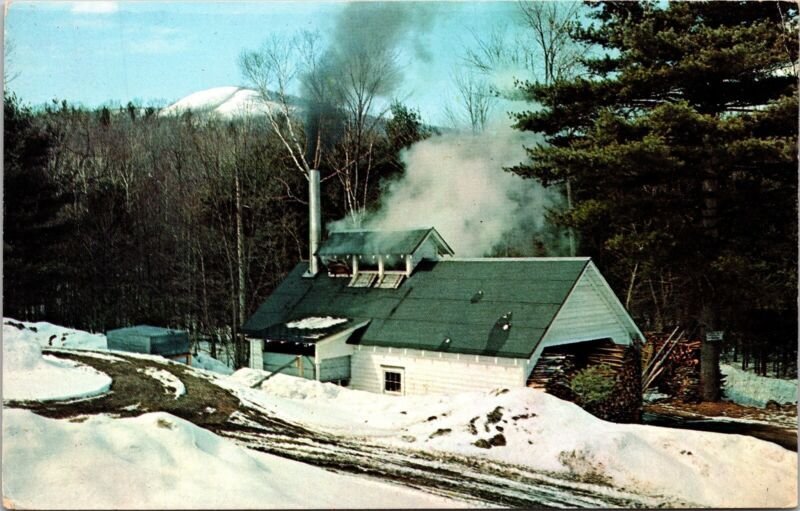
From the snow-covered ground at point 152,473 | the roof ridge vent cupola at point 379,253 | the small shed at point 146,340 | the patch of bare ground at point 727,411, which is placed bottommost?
the snow-covered ground at point 152,473

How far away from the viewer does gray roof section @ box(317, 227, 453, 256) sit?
551 cm

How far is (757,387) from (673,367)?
51 centimetres

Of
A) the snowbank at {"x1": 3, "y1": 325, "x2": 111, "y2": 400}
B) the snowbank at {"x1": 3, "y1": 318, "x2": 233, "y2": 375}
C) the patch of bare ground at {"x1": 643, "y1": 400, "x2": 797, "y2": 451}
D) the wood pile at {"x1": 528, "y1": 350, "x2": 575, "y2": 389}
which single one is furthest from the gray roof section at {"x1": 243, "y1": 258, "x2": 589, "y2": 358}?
the snowbank at {"x1": 3, "y1": 325, "x2": 111, "y2": 400}

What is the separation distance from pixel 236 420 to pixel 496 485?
5.42ft

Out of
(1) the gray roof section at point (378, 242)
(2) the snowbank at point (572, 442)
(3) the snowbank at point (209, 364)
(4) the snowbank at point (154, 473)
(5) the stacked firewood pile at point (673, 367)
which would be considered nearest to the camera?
(4) the snowbank at point (154, 473)

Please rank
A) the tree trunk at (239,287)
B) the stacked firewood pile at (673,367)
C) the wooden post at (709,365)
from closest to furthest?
the wooden post at (709,365) → the stacked firewood pile at (673,367) → the tree trunk at (239,287)

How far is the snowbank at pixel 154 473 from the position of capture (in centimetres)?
428

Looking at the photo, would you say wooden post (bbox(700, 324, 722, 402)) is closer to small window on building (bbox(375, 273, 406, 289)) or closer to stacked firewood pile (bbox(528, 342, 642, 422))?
stacked firewood pile (bbox(528, 342, 642, 422))

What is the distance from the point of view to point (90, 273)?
5.18 meters

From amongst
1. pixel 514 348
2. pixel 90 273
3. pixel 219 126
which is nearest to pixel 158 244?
pixel 90 273

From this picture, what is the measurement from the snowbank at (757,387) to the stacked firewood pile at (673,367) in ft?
0.64

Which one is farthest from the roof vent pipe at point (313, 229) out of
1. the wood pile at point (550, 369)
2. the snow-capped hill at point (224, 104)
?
the wood pile at point (550, 369)

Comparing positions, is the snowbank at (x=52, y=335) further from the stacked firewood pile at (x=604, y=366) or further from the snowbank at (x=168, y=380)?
the stacked firewood pile at (x=604, y=366)

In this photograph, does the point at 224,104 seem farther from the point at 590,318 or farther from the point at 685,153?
the point at 685,153
